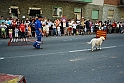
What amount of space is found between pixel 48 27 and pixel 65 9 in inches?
320

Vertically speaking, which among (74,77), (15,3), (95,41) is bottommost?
(74,77)

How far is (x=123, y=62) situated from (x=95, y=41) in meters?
2.62

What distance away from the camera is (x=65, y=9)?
26922mm

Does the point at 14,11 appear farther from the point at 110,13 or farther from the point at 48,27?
the point at 110,13

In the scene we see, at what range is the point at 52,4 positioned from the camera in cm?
2536

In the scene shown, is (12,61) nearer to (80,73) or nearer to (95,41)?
(80,73)

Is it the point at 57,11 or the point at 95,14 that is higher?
the point at 57,11

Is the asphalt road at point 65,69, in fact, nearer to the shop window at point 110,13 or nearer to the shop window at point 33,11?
the shop window at point 33,11

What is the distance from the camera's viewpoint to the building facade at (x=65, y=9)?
22.1 metres

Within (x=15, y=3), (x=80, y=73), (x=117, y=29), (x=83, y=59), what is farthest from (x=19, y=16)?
(x=80, y=73)

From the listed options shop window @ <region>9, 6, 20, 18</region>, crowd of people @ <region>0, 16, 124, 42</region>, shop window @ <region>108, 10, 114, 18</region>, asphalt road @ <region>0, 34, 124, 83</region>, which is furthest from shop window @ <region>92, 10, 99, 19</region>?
asphalt road @ <region>0, 34, 124, 83</region>

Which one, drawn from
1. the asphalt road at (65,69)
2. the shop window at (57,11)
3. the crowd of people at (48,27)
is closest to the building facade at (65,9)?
the shop window at (57,11)

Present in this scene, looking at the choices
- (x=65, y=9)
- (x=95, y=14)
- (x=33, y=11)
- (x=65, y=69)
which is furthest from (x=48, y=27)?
(x=95, y=14)

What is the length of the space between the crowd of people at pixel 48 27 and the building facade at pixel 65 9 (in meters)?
1.43
